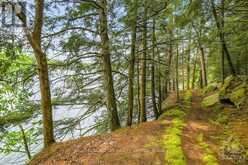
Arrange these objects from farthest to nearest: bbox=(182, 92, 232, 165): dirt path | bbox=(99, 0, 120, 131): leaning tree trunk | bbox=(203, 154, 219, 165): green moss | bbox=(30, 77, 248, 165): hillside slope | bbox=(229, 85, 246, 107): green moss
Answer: bbox=(229, 85, 246, 107): green moss < bbox=(99, 0, 120, 131): leaning tree trunk < bbox=(182, 92, 232, 165): dirt path < bbox=(30, 77, 248, 165): hillside slope < bbox=(203, 154, 219, 165): green moss

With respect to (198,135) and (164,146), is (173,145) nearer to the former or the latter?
(164,146)

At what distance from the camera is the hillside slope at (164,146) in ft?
22.9

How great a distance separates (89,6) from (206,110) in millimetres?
6915

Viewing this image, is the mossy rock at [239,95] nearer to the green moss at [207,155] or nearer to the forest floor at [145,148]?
the forest floor at [145,148]

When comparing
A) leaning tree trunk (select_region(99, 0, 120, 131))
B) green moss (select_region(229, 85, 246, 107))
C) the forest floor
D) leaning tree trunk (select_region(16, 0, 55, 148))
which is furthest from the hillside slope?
green moss (select_region(229, 85, 246, 107))

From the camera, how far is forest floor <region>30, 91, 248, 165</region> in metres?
6.93

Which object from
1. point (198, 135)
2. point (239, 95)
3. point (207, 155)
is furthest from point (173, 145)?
point (239, 95)

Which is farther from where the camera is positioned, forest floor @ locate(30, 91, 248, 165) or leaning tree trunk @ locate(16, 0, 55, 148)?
leaning tree trunk @ locate(16, 0, 55, 148)

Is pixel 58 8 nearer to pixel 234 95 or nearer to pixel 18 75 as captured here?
pixel 18 75

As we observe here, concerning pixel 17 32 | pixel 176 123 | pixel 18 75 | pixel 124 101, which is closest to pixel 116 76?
pixel 124 101

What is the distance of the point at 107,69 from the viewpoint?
10.5 m

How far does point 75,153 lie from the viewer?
757cm

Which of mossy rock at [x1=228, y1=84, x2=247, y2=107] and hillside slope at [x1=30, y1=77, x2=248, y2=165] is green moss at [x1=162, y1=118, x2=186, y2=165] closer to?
hillside slope at [x1=30, y1=77, x2=248, y2=165]

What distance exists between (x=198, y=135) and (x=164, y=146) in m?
1.80
